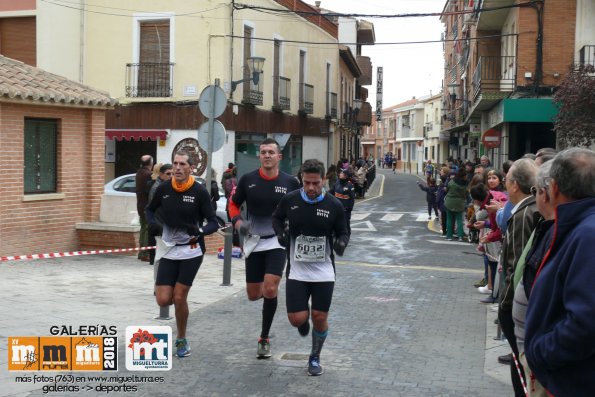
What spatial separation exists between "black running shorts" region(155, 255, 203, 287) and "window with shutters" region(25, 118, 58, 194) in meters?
7.04

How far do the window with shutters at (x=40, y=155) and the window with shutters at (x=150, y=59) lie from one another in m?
10.0

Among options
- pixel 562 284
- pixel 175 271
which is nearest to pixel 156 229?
pixel 175 271

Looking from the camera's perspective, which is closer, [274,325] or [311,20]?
[274,325]

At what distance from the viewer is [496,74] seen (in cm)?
2517

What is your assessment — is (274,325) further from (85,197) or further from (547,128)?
(547,128)

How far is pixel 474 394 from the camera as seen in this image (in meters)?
5.83

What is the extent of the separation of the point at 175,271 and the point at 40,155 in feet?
24.3

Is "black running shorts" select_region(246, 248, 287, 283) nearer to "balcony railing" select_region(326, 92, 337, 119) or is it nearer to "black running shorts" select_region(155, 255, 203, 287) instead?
"black running shorts" select_region(155, 255, 203, 287)

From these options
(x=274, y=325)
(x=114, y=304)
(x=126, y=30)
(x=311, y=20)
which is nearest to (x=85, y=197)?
(x=114, y=304)

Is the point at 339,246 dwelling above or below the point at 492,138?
below

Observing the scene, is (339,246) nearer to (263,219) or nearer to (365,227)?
(263,219)

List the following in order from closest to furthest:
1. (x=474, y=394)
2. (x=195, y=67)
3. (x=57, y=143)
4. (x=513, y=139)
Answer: (x=474, y=394), (x=57, y=143), (x=513, y=139), (x=195, y=67)

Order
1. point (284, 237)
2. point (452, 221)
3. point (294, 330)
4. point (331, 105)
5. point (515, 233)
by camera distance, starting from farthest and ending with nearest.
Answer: point (331, 105)
point (452, 221)
point (294, 330)
point (284, 237)
point (515, 233)

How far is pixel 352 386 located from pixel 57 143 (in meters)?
9.22
